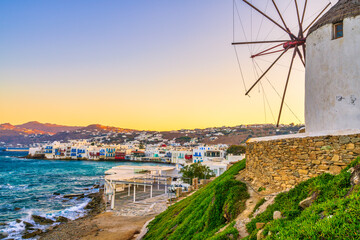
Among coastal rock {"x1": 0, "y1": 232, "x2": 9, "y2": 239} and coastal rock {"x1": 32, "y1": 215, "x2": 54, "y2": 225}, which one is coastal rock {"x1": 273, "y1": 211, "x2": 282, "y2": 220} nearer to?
coastal rock {"x1": 0, "y1": 232, "x2": 9, "y2": 239}

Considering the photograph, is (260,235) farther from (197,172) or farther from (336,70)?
(197,172)

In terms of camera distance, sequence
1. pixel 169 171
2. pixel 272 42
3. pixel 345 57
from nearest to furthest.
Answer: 1. pixel 345 57
2. pixel 272 42
3. pixel 169 171

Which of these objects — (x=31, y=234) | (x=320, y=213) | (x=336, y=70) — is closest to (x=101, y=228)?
(x=31, y=234)

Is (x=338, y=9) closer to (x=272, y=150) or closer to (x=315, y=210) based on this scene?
(x=272, y=150)

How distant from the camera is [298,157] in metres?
7.89

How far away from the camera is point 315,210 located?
5016mm

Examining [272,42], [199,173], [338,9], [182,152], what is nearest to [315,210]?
[338,9]

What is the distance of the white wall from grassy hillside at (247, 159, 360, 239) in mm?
3328

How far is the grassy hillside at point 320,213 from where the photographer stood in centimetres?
388

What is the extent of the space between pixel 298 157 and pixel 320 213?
327 centimetres

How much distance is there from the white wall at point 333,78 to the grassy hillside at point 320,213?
10.9 ft

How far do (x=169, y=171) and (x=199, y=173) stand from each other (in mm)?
14716

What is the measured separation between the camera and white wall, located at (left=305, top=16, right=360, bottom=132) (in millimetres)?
8453

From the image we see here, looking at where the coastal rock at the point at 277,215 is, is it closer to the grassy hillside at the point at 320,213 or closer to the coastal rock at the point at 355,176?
the grassy hillside at the point at 320,213
